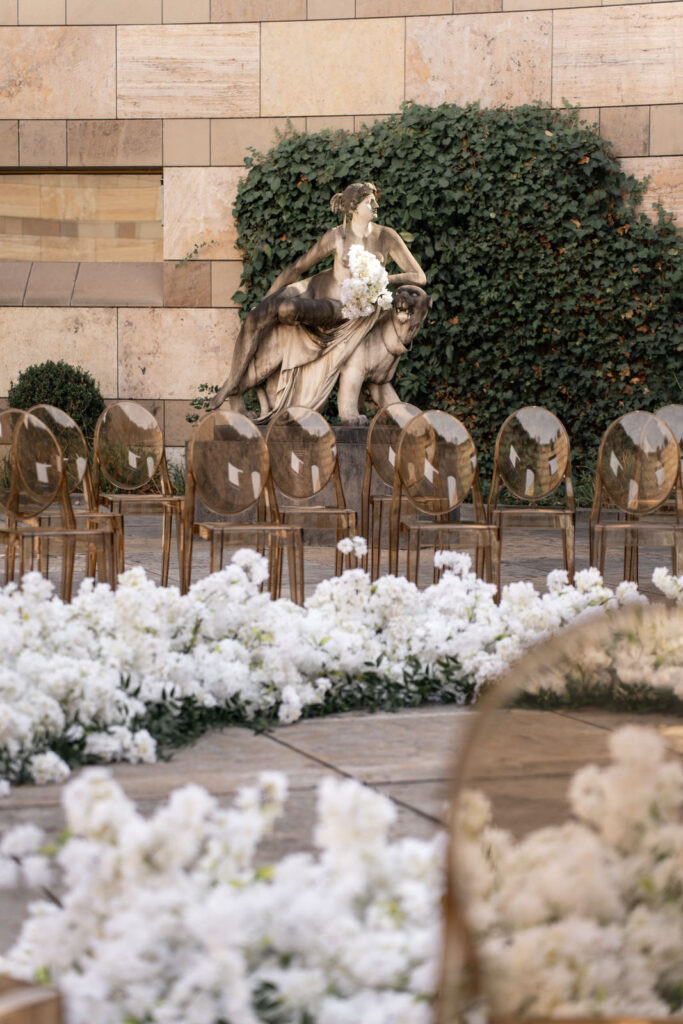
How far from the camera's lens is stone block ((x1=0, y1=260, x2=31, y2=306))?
1207cm

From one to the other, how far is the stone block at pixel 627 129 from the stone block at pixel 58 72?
484cm

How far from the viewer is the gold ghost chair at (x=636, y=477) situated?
492cm

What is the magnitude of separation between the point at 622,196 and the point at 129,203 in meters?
4.94

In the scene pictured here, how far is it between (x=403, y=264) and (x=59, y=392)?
4.17 metres

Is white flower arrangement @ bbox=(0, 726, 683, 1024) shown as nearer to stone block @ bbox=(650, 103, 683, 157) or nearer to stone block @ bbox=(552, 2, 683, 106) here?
stone block @ bbox=(650, 103, 683, 157)

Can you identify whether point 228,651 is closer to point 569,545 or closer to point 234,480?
point 234,480

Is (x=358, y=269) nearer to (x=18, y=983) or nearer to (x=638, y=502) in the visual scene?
(x=638, y=502)

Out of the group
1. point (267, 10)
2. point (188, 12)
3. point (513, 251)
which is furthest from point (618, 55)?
point (188, 12)

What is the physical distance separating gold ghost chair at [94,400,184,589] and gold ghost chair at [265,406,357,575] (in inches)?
23.7

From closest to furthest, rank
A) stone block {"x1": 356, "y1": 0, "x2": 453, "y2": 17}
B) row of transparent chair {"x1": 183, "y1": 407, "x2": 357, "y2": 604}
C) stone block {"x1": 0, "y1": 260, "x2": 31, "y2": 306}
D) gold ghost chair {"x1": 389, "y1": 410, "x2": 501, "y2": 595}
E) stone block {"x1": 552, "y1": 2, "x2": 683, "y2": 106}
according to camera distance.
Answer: row of transparent chair {"x1": 183, "y1": 407, "x2": 357, "y2": 604}, gold ghost chair {"x1": 389, "y1": 410, "x2": 501, "y2": 595}, stone block {"x1": 552, "y1": 2, "x2": 683, "y2": 106}, stone block {"x1": 356, "y1": 0, "x2": 453, "y2": 17}, stone block {"x1": 0, "y1": 260, "x2": 31, "y2": 306}

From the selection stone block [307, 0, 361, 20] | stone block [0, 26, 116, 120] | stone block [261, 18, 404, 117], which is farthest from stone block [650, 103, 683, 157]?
stone block [0, 26, 116, 120]

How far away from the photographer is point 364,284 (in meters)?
→ 7.84

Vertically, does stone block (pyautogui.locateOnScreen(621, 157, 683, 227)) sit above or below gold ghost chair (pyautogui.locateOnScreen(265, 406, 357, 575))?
above

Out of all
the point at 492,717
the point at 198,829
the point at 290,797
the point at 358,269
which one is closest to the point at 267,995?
the point at 198,829
